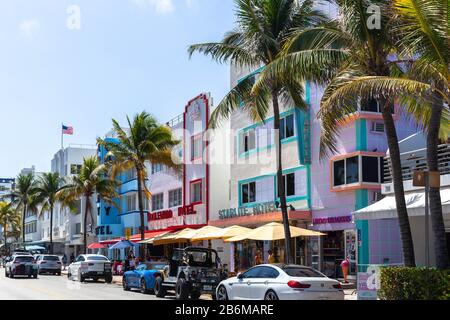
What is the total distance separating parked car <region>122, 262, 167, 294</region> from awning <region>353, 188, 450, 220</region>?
320 inches

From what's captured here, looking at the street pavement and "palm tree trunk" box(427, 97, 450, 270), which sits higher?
"palm tree trunk" box(427, 97, 450, 270)

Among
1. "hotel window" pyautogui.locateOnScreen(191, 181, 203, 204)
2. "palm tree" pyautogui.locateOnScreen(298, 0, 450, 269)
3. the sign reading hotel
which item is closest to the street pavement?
"palm tree" pyautogui.locateOnScreen(298, 0, 450, 269)

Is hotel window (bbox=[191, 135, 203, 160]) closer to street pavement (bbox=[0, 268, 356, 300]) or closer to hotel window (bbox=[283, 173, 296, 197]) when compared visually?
hotel window (bbox=[283, 173, 296, 197])

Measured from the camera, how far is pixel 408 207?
69.9ft

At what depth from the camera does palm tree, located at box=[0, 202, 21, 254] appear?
99.3m

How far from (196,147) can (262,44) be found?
19854 mm

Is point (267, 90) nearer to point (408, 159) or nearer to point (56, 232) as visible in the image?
point (408, 159)

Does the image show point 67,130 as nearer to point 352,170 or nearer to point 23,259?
point 23,259

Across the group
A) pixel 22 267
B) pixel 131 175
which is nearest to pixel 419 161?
pixel 22 267

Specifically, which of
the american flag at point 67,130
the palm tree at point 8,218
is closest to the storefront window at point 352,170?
→ the american flag at point 67,130

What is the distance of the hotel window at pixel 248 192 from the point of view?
119 feet

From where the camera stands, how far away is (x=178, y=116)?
46.5 m

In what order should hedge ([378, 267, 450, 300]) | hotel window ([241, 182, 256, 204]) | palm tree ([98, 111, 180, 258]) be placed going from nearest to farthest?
hedge ([378, 267, 450, 300]), hotel window ([241, 182, 256, 204]), palm tree ([98, 111, 180, 258])

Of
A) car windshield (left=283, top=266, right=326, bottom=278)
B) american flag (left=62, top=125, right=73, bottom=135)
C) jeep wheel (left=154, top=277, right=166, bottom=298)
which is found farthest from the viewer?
american flag (left=62, top=125, right=73, bottom=135)
